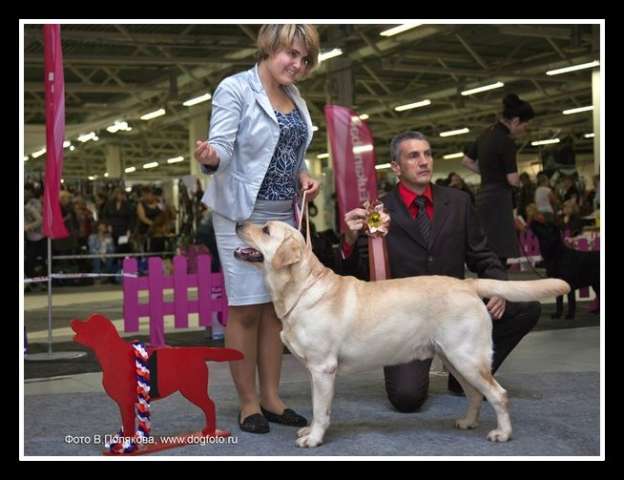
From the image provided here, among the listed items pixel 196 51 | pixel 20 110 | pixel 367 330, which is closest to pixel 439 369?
pixel 367 330

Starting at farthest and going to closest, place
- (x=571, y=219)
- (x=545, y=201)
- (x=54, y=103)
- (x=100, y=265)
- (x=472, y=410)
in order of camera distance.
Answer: (x=100, y=265) → (x=571, y=219) → (x=545, y=201) → (x=54, y=103) → (x=472, y=410)

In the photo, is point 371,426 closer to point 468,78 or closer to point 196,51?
point 196,51

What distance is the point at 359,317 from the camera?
9.78 ft

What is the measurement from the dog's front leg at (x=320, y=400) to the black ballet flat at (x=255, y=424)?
0.88 ft

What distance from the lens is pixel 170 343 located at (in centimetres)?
627

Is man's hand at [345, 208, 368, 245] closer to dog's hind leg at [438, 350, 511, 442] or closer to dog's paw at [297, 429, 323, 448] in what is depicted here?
dog's hind leg at [438, 350, 511, 442]

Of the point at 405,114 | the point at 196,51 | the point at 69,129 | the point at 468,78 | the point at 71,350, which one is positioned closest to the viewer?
the point at 71,350

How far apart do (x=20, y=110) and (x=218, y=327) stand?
156 inches

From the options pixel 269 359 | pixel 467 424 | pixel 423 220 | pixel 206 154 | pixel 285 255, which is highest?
pixel 206 154

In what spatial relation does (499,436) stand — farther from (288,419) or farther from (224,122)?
(224,122)

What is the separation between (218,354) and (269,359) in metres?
0.55

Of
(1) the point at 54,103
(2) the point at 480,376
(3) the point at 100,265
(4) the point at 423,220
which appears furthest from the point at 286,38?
(3) the point at 100,265

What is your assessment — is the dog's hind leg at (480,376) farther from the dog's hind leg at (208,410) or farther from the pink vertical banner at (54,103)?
the pink vertical banner at (54,103)

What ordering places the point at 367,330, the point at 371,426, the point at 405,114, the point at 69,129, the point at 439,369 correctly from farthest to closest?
the point at 405,114, the point at 69,129, the point at 439,369, the point at 371,426, the point at 367,330
